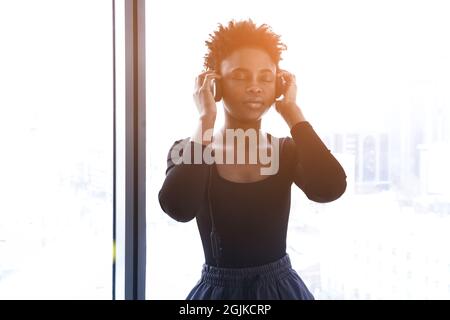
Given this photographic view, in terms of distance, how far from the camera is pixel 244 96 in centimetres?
82

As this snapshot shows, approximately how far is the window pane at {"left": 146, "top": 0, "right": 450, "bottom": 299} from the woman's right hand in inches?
10.6

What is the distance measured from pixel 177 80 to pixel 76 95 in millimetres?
310

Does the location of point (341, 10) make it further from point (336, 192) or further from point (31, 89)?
point (31, 89)

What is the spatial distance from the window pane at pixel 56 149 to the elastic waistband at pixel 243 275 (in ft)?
1.58

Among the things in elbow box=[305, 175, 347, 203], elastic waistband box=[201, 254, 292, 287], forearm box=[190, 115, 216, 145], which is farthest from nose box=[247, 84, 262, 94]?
elastic waistband box=[201, 254, 292, 287]

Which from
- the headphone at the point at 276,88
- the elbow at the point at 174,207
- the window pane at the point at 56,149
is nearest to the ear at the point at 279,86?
the headphone at the point at 276,88

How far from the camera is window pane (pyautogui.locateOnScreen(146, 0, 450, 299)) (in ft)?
3.61

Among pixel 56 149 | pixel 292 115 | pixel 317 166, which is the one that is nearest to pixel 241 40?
pixel 292 115

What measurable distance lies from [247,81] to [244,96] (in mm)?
34

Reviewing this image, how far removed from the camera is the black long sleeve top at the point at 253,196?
0.75 metres

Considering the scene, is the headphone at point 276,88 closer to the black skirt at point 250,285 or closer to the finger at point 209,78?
the finger at point 209,78

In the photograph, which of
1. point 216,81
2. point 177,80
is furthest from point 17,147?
point 216,81

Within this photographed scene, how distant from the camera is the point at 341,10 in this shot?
110cm

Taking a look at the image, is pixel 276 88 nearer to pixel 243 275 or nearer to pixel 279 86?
pixel 279 86
